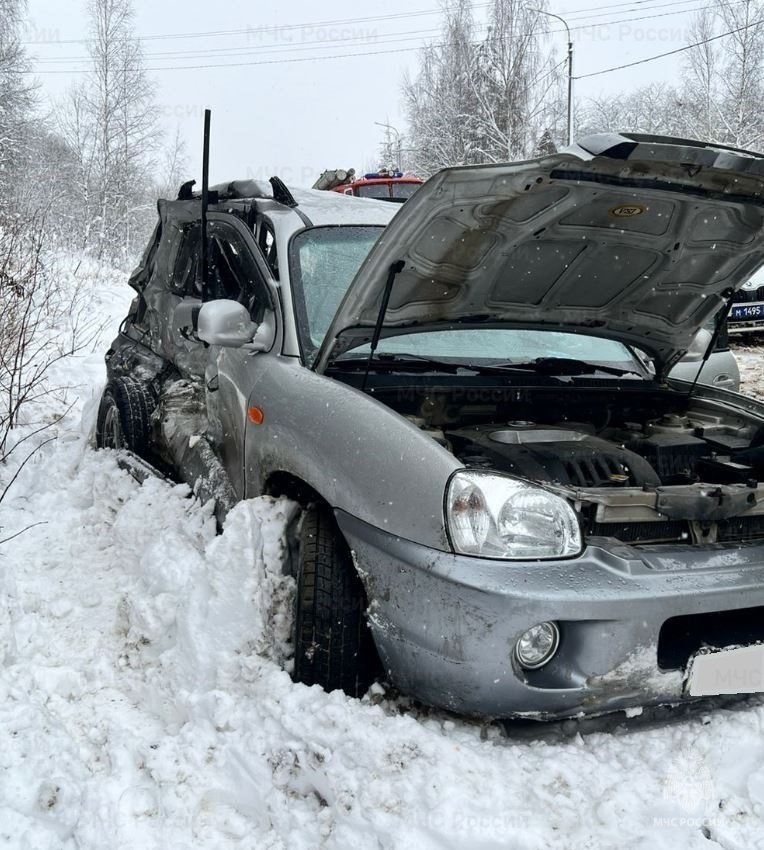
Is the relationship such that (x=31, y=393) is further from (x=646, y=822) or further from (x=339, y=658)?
(x=646, y=822)

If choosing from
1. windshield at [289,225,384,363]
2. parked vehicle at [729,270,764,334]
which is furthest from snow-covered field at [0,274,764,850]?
parked vehicle at [729,270,764,334]

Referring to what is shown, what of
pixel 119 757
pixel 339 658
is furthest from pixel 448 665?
pixel 119 757

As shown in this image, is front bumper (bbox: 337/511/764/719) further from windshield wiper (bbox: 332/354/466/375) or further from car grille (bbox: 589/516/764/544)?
windshield wiper (bbox: 332/354/466/375)

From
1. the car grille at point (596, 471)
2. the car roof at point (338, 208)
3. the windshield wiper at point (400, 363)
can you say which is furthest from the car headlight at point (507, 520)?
the car roof at point (338, 208)

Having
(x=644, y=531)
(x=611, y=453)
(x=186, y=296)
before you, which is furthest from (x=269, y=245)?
(x=644, y=531)

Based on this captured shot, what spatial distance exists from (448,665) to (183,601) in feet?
3.81

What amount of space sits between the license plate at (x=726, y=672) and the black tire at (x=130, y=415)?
301 centimetres

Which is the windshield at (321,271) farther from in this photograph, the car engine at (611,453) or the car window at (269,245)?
the car engine at (611,453)

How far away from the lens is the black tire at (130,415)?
4.22m

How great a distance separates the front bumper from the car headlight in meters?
0.04

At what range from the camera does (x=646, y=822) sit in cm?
191

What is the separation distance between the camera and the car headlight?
209 centimetres

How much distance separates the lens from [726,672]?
7.14 ft

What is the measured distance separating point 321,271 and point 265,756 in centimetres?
191
